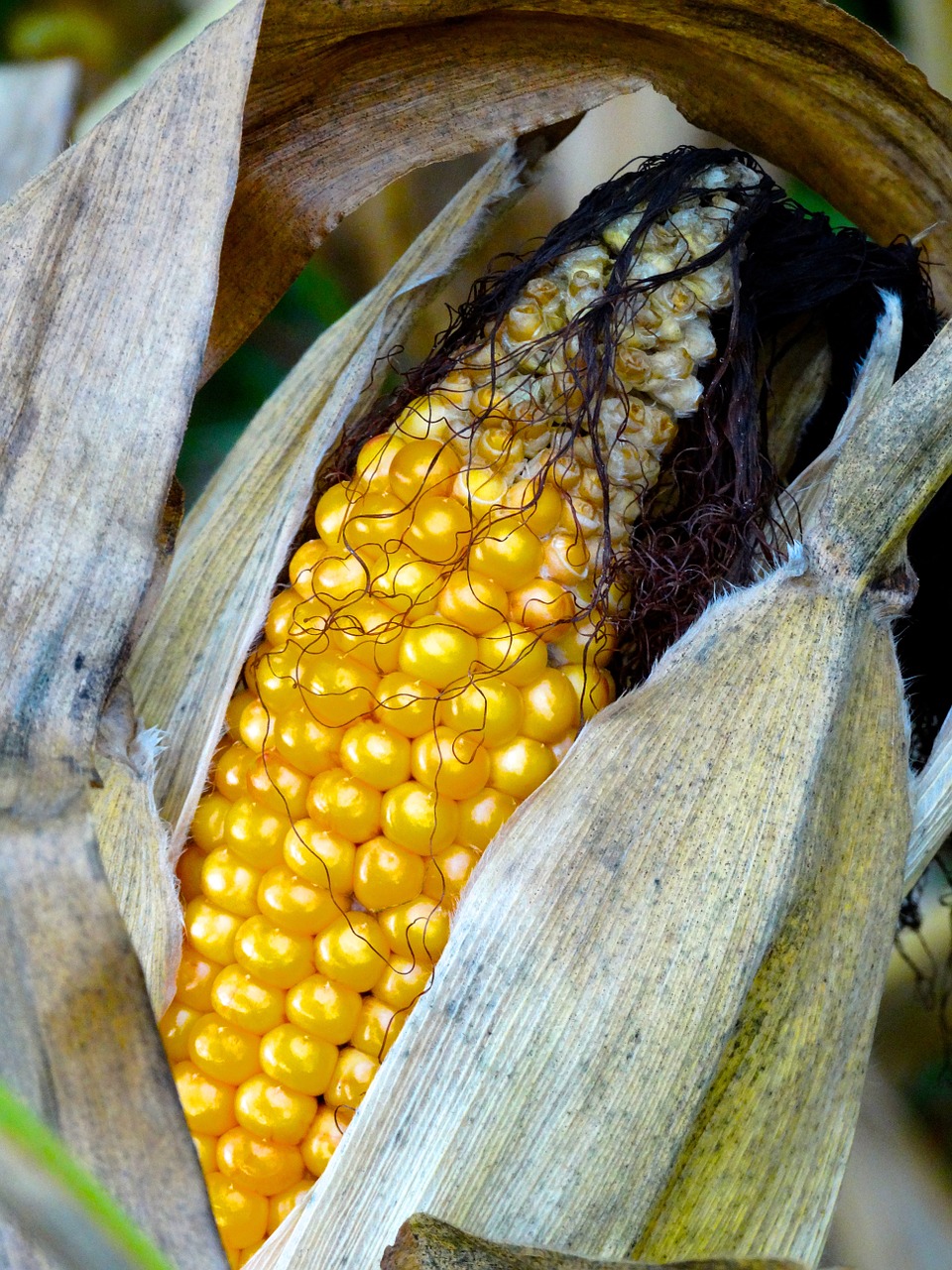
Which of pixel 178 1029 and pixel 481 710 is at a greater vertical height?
pixel 481 710

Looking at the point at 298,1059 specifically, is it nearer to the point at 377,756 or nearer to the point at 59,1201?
the point at 377,756


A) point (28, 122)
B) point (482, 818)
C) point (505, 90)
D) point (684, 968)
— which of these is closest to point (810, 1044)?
point (684, 968)

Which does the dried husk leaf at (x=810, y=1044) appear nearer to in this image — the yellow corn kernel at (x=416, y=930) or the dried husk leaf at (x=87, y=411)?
the yellow corn kernel at (x=416, y=930)

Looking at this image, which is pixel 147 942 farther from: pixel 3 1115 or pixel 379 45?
pixel 379 45

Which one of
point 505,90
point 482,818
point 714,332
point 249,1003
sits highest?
point 505,90

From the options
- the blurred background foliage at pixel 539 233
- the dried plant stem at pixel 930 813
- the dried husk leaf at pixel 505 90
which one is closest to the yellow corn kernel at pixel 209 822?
the dried husk leaf at pixel 505 90

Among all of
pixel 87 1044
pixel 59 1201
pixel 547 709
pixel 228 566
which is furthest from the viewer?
pixel 228 566

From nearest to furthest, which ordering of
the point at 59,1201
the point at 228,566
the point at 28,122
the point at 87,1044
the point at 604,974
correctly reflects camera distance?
the point at 59,1201
the point at 87,1044
the point at 604,974
the point at 228,566
the point at 28,122

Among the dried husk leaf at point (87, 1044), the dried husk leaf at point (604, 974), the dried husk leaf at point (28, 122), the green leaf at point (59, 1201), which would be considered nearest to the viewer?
the green leaf at point (59, 1201)
